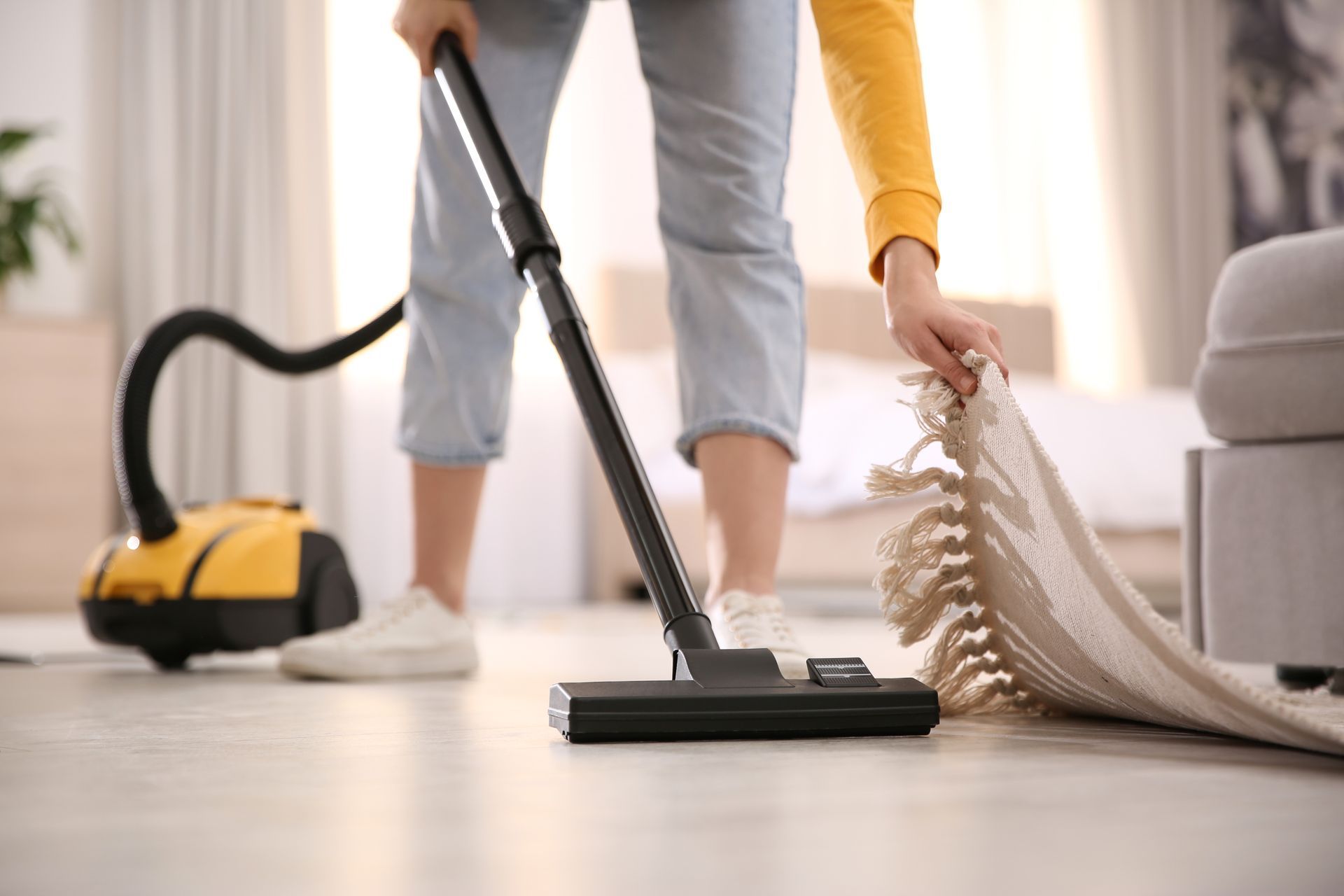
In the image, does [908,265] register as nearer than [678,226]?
Yes

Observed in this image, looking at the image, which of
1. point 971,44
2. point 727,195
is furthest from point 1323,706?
point 971,44

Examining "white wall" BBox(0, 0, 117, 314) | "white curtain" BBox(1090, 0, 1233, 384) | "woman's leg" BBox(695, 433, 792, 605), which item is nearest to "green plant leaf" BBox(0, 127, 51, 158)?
"white wall" BBox(0, 0, 117, 314)

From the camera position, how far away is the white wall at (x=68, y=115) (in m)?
3.73

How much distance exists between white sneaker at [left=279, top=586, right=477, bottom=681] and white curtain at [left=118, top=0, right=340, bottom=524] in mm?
2612

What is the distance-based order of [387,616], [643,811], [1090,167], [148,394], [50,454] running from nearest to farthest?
[643,811] < [387,616] < [148,394] < [50,454] < [1090,167]

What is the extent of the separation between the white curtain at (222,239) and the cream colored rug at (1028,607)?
3.16m

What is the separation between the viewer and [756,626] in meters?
1.00

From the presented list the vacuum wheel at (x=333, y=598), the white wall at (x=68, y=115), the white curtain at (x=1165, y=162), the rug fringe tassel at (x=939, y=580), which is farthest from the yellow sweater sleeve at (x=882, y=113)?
the white curtain at (x=1165, y=162)

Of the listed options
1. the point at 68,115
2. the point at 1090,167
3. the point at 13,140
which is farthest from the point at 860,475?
the point at 1090,167

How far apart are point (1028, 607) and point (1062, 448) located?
2.06 metres

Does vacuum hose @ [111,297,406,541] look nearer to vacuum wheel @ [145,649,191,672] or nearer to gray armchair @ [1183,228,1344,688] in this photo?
vacuum wheel @ [145,649,191,672]

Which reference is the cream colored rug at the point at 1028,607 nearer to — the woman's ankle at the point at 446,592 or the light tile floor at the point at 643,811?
the light tile floor at the point at 643,811

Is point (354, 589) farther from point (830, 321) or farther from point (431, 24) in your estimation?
point (830, 321)

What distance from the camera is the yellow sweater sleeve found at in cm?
86
